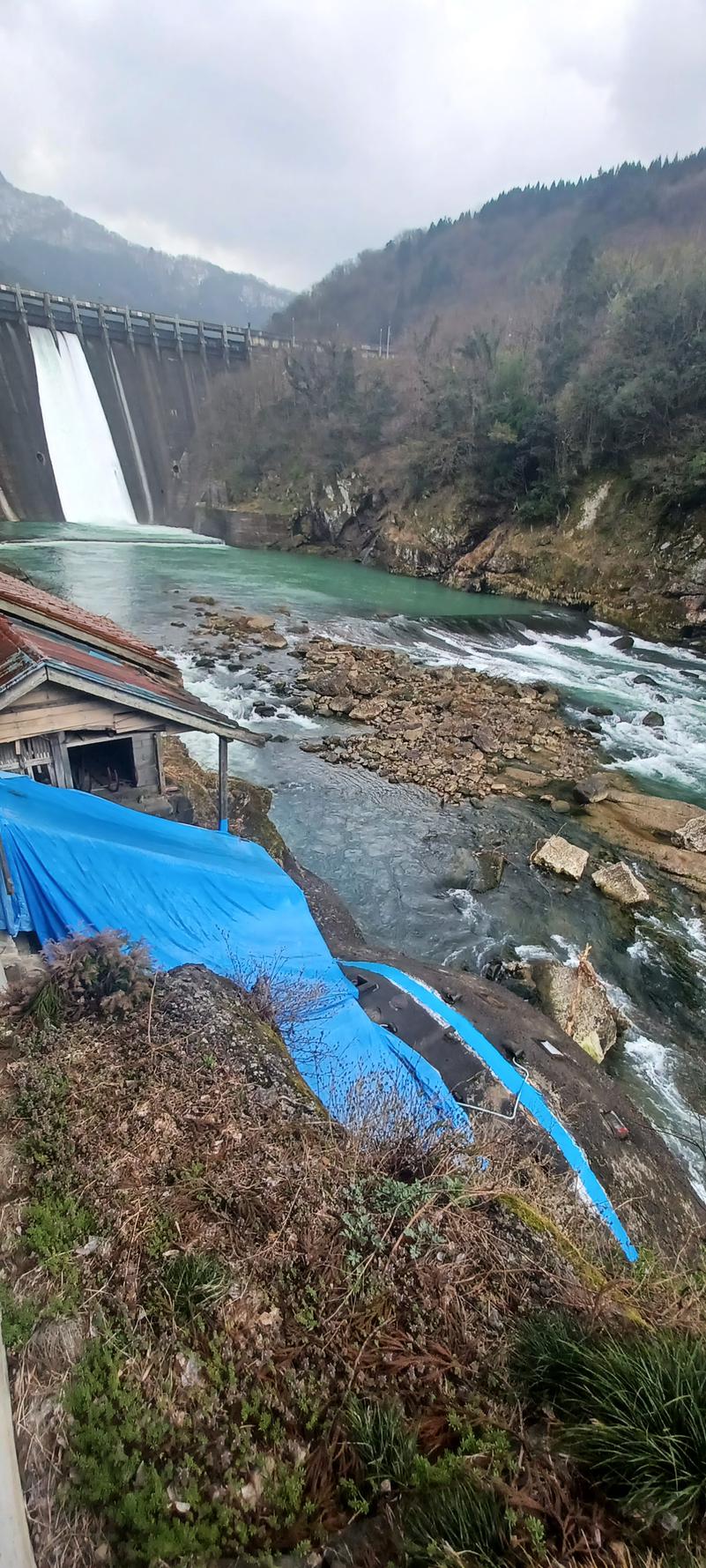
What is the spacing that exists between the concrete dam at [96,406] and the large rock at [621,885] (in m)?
44.8

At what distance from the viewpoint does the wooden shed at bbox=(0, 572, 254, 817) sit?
7.50 meters

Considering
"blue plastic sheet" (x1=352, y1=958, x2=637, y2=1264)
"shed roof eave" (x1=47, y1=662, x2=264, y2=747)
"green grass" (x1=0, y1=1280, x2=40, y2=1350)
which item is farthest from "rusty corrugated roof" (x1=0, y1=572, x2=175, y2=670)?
"green grass" (x1=0, y1=1280, x2=40, y2=1350)

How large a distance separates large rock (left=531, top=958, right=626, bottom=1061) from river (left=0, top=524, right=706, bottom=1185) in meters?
0.33

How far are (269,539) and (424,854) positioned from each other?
121 feet

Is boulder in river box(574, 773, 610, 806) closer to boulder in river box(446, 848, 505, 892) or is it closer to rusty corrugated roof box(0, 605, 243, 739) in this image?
boulder in river box(446, 848, 505, 892)

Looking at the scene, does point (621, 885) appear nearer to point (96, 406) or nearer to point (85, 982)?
point (85, 982)

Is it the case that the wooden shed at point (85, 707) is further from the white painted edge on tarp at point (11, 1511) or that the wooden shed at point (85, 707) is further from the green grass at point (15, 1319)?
the white painted edge on tarp at point (11, 1511)

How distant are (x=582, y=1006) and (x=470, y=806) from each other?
20.6 ft

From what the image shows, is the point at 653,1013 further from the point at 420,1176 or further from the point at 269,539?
the point at 269,539

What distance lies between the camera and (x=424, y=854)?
12.8 meters

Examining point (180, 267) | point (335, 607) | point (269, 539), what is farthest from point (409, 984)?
point (180, 267)

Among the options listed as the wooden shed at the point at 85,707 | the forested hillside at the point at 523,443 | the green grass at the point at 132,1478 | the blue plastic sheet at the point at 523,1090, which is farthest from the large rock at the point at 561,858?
the forested hillside at the point at 523,443

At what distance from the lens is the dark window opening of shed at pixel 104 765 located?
9609mm

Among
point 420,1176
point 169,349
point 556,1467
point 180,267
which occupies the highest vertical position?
point 180,267
